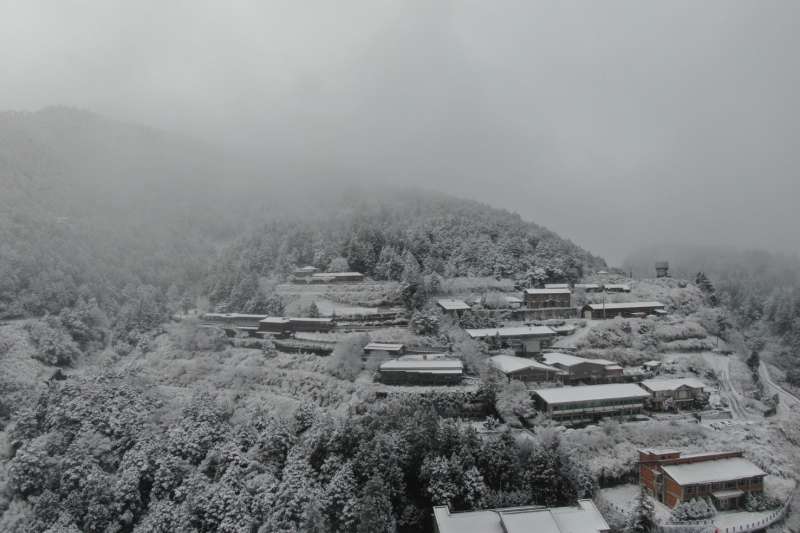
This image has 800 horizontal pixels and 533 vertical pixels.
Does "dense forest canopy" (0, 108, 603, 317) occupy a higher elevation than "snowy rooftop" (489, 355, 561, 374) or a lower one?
higher

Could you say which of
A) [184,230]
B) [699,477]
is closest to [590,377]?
[699,477]

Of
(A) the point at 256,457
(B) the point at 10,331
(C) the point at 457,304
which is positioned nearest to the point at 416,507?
(A) the point at 256,457

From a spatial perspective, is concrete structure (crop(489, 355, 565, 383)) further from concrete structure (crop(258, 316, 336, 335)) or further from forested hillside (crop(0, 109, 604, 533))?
concrete structure (crop(258, 316, 336, 335))

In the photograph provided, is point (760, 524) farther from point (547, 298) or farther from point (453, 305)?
point (547, 298)

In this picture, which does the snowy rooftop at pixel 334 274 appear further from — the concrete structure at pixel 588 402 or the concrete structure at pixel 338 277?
the concrete structure at pixel 588 402

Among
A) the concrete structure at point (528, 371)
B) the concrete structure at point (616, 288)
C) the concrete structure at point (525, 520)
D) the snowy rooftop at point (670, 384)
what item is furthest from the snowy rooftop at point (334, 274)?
the concrete structure at point (525, 520)

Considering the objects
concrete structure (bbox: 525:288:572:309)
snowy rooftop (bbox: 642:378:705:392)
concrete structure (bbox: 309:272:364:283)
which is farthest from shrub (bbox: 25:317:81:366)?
snowy rooftop (bbox: 642:378:705:392)
